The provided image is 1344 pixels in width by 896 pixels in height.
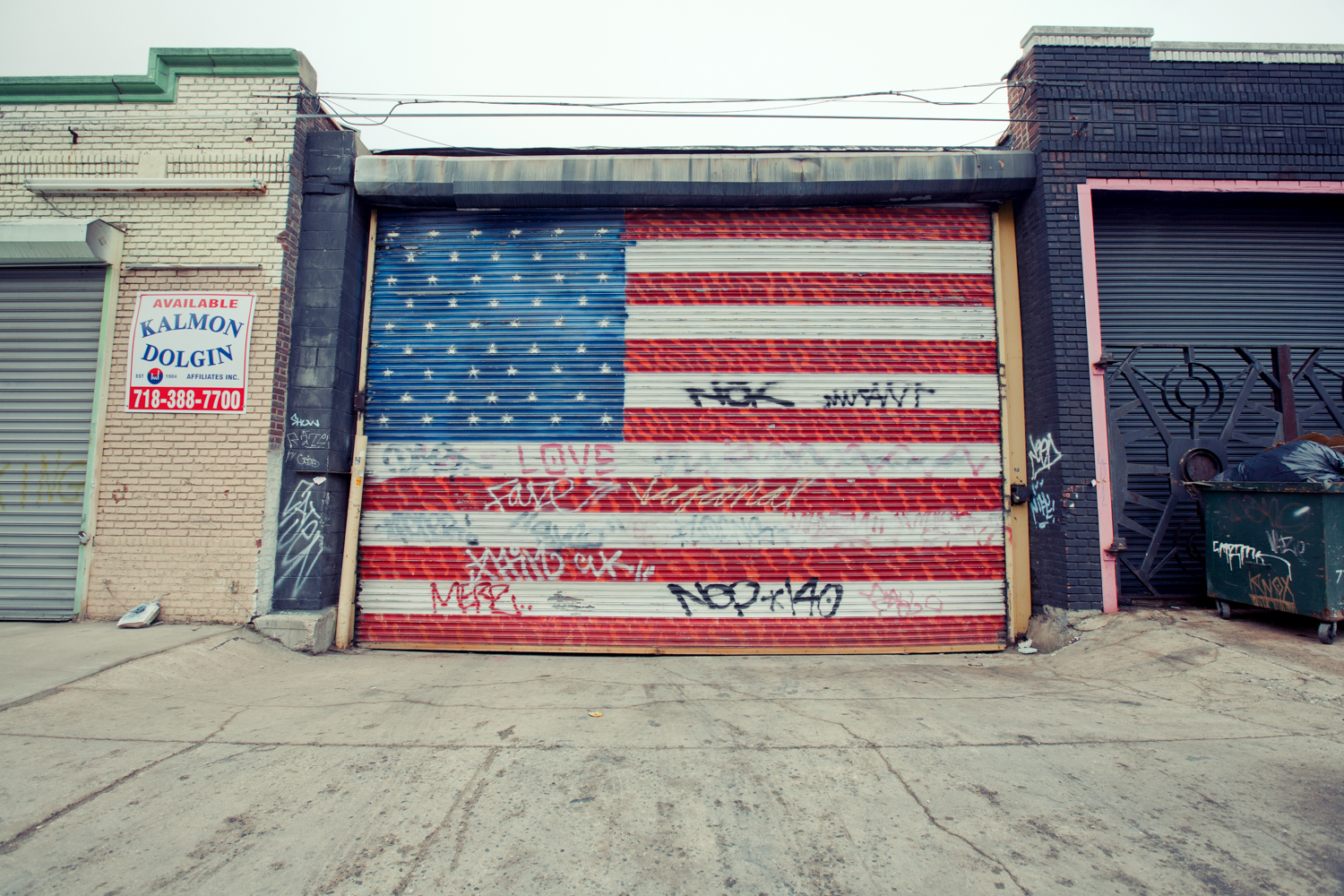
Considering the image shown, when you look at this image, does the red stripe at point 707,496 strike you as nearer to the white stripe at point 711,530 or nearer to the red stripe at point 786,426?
the white stripe at point 711,530

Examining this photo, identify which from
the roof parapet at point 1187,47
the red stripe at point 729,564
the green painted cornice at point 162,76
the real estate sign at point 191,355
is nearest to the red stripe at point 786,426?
the red stripe at point 729,564

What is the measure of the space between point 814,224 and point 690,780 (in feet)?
17.9

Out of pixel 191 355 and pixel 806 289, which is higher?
pixel 806 289

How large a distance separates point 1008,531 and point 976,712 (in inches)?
101

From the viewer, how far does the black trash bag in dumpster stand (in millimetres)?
4480

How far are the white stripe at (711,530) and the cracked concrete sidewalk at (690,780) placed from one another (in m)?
1.40

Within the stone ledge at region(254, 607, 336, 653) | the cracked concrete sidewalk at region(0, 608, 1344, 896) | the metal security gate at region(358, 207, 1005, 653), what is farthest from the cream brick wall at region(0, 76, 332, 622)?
the cracked concrete sidewalk at region(0, 608, 1344, 896)

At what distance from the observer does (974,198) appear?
19.9ft

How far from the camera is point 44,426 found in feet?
18.8

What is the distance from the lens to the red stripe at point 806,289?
5.94m

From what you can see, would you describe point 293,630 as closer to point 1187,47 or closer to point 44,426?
point 44,426

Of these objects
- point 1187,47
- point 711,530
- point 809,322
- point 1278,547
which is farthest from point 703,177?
point 1278,547

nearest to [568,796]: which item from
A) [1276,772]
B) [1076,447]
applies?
[1276,772]

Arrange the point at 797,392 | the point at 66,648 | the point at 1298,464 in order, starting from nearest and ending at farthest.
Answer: the point at 1298,464 → the point at 66,648 → the point at 797,392
